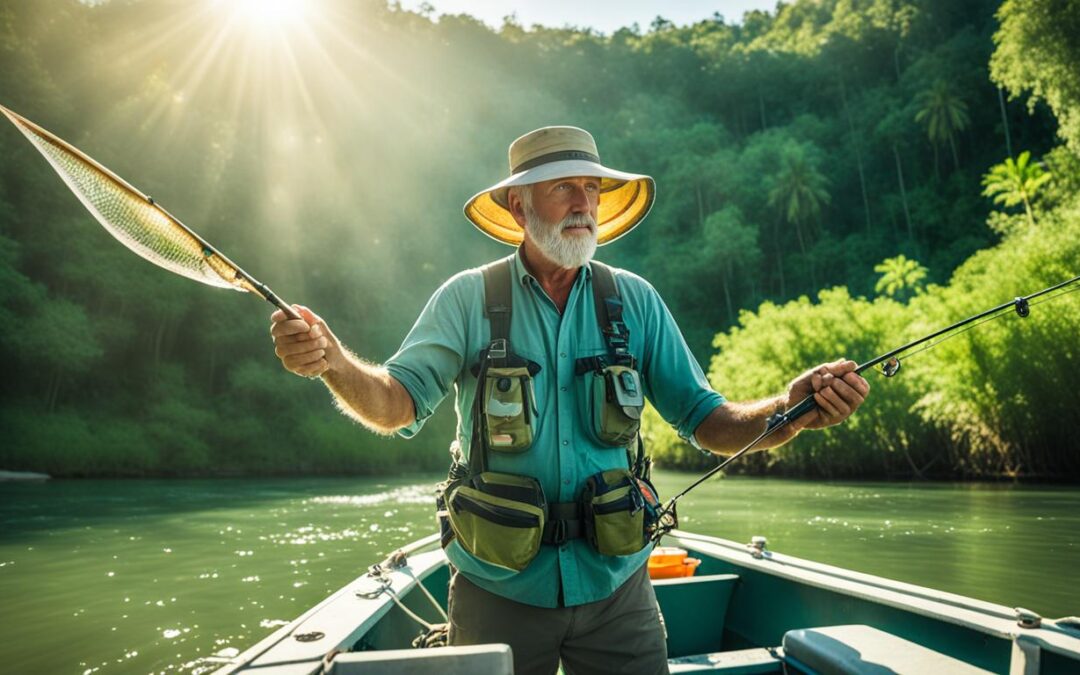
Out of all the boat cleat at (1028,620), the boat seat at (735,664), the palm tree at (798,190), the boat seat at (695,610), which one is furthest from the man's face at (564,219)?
the palm tree at (798,190)

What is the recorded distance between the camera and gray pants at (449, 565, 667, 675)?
1.95 meters

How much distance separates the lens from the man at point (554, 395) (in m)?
1.96

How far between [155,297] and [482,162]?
2858 cm

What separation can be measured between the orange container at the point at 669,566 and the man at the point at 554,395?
2.07 meters

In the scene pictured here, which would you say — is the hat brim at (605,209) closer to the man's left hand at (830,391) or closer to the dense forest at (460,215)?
the man's left hand at (830,391)

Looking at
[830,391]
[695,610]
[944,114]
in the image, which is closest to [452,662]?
[830,391]

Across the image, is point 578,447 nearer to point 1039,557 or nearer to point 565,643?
point 565,643

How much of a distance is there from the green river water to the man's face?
4891mm

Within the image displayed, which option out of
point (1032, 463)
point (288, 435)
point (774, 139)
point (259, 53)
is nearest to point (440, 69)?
point (259, 53)

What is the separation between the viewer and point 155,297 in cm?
2861

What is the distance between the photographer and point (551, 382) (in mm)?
2154

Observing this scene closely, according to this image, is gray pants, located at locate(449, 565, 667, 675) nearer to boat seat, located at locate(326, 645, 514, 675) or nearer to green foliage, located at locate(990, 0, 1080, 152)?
boat seat, located at locate(326, 645, 514, 675)

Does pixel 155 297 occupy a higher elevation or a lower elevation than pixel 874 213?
lower

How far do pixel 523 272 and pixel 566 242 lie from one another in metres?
0.18
